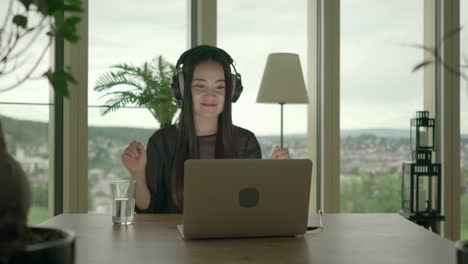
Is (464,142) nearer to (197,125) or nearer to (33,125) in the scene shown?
(197,125)

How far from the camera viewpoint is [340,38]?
14.4 feet

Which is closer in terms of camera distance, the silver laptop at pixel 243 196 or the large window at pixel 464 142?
the silver laptop at pixel 243 196

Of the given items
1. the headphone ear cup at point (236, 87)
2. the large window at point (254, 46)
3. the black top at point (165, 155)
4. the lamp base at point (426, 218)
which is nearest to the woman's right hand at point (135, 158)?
the black top at point (165, 155)

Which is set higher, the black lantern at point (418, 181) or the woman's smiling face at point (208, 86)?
the woman's smiling face at point (208, 86)

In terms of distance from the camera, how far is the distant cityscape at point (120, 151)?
12.3ft

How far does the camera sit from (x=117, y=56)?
396 centimetres

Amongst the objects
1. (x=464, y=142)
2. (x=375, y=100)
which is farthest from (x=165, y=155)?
(x=464, y=142)

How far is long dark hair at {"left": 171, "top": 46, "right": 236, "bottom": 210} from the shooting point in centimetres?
270

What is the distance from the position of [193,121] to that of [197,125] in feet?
0.45

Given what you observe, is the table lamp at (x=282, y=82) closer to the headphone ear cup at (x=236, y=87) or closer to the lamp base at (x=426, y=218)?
the headphone ear cup at (x=236, y=87)

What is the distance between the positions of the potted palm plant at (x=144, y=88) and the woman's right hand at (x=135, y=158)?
4.21 ft

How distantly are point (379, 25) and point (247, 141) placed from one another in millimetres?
2100

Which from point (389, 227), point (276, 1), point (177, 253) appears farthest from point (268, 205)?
point (276, 1)

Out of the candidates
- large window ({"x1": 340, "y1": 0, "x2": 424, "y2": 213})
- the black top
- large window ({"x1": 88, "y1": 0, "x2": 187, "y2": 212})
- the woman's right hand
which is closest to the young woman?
the black top
